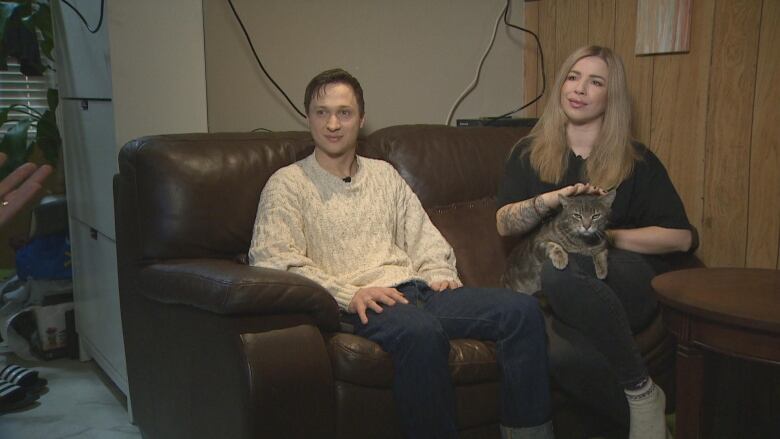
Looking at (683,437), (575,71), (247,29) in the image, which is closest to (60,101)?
(247,29)

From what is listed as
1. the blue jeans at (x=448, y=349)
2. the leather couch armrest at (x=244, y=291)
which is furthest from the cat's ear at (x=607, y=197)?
the leather couch armrest at (x=244, y=291)

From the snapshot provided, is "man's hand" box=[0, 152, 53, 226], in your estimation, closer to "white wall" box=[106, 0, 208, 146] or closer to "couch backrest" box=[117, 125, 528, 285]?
"couch backrest" box=[117, 125, 528, 285]

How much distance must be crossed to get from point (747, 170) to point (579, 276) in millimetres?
839

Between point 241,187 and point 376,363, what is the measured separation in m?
0.70

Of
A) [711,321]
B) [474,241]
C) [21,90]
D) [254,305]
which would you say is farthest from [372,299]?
[21,90]

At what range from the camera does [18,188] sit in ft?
3.59

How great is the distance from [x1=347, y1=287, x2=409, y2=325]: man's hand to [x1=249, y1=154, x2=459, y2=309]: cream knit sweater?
0.03m

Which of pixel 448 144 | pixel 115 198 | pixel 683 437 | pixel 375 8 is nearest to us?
pixel 683 437

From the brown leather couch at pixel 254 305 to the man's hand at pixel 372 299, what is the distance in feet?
0.25

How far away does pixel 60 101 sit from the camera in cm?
281

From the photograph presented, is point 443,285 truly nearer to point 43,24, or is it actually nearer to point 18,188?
point 18,188

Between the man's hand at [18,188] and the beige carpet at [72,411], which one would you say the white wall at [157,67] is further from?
the man's hand at [18,188]

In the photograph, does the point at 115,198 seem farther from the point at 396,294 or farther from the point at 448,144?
the point at 448,144

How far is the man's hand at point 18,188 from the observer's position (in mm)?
1007
